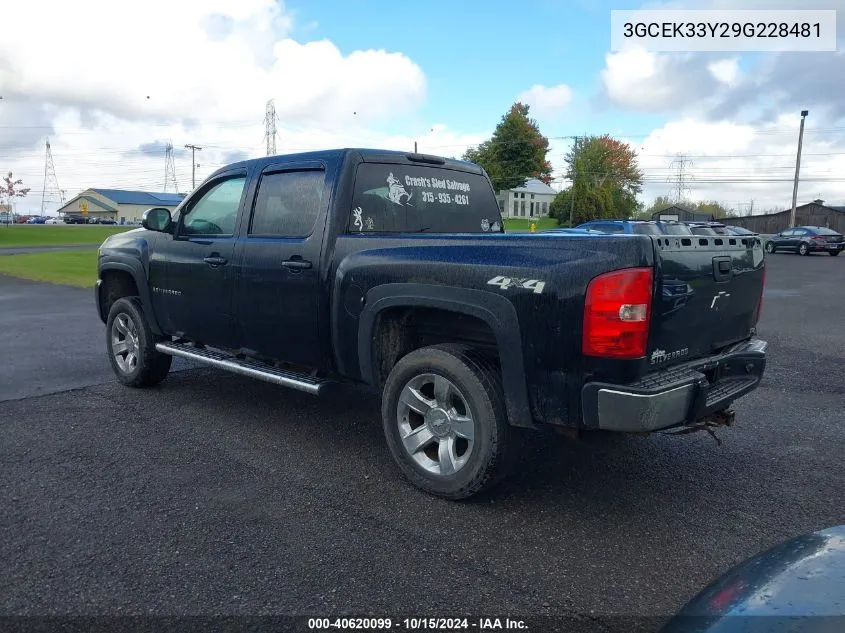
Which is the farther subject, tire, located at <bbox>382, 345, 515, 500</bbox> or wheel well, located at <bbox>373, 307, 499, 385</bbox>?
wheel well, located at <bbox>373, 307, 499, 385</bbox>

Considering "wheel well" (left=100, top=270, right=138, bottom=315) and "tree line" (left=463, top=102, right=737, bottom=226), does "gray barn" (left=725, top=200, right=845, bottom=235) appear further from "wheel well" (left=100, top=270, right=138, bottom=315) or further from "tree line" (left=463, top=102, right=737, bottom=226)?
"wheel well" (left=100, top=270, right=138, bottom=315)

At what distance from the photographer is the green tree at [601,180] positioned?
6675 centimetres

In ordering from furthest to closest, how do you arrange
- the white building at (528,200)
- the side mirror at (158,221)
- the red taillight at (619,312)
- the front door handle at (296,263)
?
the white building at (528,200) < the side mirror at (158,221) < the front door handle at (296,263) < the red taillight at (619,312)

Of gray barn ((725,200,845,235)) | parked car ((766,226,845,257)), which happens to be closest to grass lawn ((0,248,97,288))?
parked car ((766,226,845,257))

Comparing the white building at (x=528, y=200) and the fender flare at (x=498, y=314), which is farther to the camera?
the white building at (x=528, y=200)

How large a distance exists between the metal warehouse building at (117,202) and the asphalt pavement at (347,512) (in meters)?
130

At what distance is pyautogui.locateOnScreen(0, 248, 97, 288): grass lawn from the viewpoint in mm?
16875

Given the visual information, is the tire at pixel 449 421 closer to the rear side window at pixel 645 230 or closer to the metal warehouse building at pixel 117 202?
the rear side window at pixel 645 230

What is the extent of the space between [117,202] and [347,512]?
14370 cm

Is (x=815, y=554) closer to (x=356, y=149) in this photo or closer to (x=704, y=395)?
(x=704, y=395)

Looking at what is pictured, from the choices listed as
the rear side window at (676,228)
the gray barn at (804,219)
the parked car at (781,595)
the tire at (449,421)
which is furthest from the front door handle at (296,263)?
the gray barn at (804,219)

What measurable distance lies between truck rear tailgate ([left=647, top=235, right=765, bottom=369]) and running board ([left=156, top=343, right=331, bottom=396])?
220cm

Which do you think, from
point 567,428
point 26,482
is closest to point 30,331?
point 26,482

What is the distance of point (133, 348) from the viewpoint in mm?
6090
